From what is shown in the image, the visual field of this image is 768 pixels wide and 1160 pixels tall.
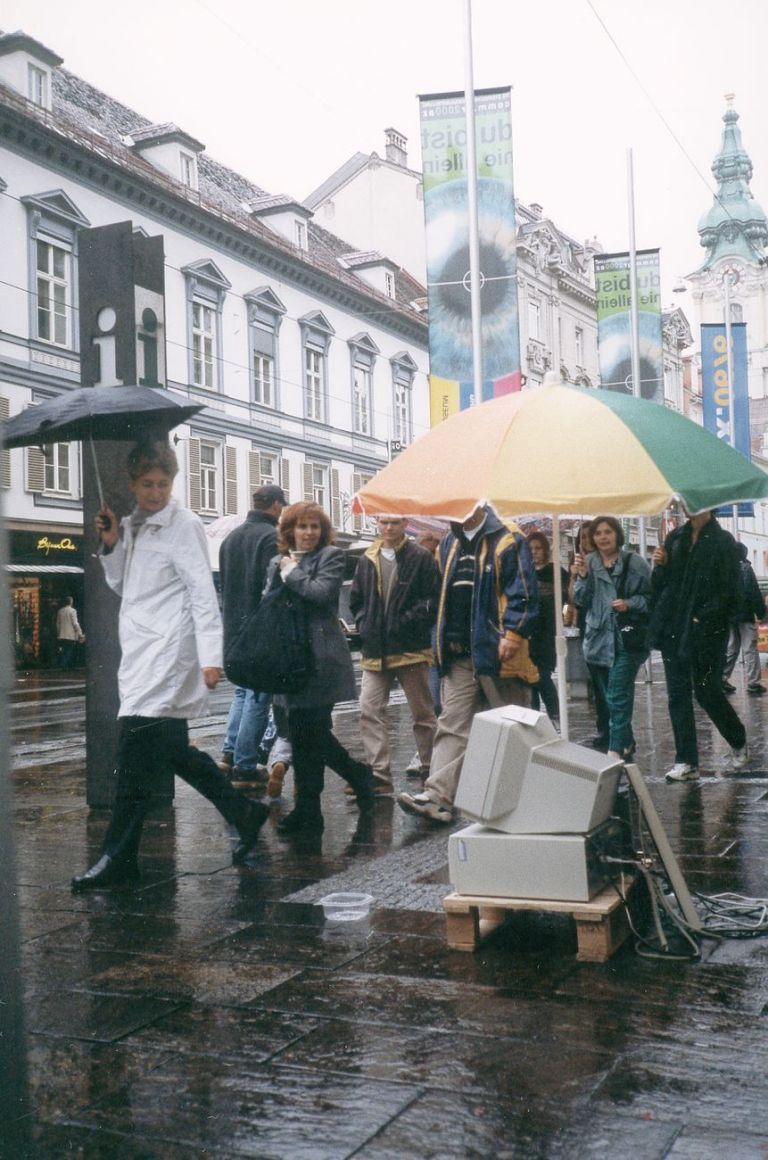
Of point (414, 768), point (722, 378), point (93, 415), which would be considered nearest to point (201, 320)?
point (722, 378)

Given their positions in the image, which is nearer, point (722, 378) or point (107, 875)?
point (107, 875)

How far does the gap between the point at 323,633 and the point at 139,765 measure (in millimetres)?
1545

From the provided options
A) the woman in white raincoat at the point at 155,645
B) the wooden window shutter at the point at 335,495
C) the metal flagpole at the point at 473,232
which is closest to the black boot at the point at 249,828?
the woman in white raincoat at the point at 155,645

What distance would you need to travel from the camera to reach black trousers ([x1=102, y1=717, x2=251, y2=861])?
5484 millimetres

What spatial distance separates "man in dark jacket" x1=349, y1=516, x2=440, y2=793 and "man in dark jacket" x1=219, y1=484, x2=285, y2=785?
64 cm

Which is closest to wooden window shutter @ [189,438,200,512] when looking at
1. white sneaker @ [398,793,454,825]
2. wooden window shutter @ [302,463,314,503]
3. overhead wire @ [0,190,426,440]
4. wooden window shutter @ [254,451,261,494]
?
overhead wire @ [0,190,426,440]

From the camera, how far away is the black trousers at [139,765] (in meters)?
5.48

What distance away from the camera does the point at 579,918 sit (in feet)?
14.0

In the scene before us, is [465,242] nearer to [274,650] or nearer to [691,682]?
[691,682]

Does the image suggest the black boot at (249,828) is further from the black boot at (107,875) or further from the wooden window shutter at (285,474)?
the wooden window shutter at (285,474)

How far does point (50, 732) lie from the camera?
13281mm

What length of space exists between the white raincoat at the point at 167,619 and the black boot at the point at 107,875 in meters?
0.64

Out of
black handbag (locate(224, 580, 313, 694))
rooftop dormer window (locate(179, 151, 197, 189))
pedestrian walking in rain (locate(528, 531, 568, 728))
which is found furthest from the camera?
rooftop dormer window (locate(179, 151, 197, 189))

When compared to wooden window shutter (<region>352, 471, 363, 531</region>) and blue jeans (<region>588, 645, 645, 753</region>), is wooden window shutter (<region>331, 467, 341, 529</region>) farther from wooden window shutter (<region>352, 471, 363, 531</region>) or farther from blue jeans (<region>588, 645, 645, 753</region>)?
blue jeans (<region>588, 645, 645, 753</region>)
